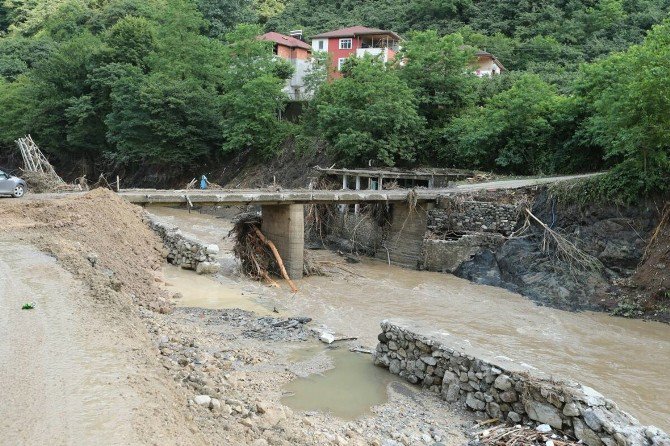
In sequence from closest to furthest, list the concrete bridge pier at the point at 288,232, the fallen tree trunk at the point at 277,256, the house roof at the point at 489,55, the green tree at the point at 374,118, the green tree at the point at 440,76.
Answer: the fallen tree trunk at the point at 277,256
the concrete bridge pier at the point at 288,232
the green tree at the point at 374,118
the green tree at the point at 440,76
the house roof at the point at 489,55

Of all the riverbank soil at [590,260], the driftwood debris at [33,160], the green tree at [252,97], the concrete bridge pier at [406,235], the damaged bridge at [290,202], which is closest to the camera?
the riverbank soil at [590,260]

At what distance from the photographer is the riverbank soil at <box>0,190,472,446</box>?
572 cm

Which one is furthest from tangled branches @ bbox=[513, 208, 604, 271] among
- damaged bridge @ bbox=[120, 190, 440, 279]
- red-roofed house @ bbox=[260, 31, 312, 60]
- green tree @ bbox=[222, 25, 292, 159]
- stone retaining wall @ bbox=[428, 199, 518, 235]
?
red-roofed house @ bbox=[260, 31, 312, 60]

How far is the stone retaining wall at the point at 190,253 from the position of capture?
18656 millimetres

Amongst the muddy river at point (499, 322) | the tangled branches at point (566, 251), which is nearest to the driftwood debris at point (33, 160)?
the muddy river at point (499, 322)

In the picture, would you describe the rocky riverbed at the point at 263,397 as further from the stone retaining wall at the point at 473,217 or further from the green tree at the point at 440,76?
the green tree at the point at 440,76

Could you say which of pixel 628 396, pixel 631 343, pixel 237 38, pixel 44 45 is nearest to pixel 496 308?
pixel 631 343

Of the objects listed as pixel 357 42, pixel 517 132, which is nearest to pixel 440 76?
pixel 517 132

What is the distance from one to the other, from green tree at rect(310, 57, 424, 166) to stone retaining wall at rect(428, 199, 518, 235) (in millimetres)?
7669

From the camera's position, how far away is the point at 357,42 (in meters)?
51.3

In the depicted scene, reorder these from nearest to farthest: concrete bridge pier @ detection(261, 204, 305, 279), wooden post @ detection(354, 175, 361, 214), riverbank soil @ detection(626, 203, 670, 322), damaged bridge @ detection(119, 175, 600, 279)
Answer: riverbank soil @ detection(626, 203, 670, 322), damaged bridge @ detection(119, 175, 600, 279), concrete bridge pier @ detection(261, 204, 305, 279), wooden post @ detection(354, 175, 361, 214)

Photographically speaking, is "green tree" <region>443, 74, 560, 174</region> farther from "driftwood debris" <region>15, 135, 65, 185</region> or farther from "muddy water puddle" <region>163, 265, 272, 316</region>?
"driftwood debris" <region>15, 135, 65, 185</region>

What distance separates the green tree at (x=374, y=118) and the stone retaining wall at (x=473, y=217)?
7.67 m

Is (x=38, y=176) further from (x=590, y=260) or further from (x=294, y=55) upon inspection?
(x=294, y=55)
